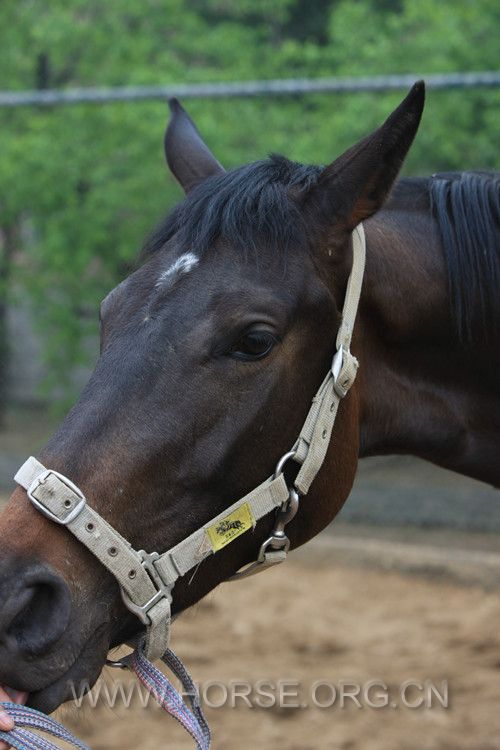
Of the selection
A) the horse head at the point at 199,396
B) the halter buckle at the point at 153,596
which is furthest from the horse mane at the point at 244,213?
the halter buckle at the point at 153,596

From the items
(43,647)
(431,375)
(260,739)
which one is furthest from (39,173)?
(43,647)

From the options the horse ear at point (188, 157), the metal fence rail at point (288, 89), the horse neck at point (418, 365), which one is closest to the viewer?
the horse neck at point (418, 365)

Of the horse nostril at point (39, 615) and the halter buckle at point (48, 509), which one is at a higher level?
the halter buckle at point (48, 509)

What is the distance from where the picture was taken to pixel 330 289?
2184mm

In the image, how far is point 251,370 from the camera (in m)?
2.02

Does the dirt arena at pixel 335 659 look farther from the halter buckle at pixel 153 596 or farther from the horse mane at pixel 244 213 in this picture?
the horse mane at pixel 244 213

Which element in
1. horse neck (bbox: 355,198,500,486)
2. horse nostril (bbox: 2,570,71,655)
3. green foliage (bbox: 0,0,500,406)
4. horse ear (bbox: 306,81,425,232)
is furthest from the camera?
green foliage (bbox: 0,0,500,406)

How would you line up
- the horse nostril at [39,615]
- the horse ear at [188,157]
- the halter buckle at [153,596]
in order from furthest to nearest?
1. the horse ear at [188,157]
2. the halter buckle at [153,596]
3. the horse nostril at [39,615]

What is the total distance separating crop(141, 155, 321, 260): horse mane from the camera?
2137 mm

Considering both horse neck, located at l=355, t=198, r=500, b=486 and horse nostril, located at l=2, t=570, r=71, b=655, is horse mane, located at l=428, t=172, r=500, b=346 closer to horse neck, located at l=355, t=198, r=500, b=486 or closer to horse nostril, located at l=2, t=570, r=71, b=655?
horse neck, located at l=355, t=198, r=500, b=486

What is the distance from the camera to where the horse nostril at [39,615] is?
70.9 inches

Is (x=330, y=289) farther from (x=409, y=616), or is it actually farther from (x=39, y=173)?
(x=39, y=173)

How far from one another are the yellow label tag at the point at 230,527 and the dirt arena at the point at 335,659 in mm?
1301

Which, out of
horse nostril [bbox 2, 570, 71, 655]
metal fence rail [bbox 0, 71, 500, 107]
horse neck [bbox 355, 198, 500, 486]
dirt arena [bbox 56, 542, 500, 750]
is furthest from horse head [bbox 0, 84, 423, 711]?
metal fence rail [bbox 0, 71, 500, 107]
